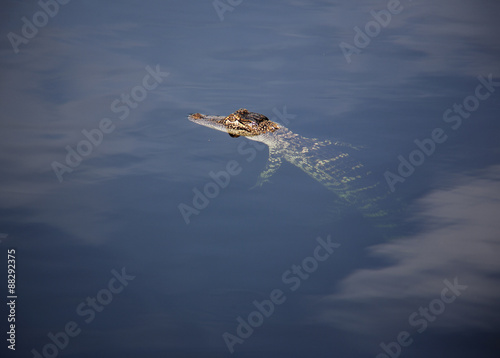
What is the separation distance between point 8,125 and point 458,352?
27.5ft

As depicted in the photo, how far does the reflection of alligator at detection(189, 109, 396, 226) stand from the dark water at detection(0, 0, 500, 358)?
0.78 feet

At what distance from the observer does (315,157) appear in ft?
26.0

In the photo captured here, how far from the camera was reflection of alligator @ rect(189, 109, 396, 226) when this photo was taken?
688cm

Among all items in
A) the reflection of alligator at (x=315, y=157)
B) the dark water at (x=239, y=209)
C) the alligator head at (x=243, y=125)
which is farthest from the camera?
the alligator head at (x=243, y=125)

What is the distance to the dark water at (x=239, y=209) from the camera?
15.3 feet

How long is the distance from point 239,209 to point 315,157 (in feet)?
7.15

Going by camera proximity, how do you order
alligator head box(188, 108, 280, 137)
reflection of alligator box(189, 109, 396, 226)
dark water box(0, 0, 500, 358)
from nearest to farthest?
dark water box(0, 0, 500, 358) < reflection of alligator box(189, 109, 396, 226) < alligator head box(188, 108, 280, 137)

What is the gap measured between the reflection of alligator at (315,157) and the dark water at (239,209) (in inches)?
9.4

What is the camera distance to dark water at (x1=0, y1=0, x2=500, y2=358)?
4664mm

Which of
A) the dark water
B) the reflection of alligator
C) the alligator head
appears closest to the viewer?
the dark water

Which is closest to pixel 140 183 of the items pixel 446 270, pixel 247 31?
pixel 446 270

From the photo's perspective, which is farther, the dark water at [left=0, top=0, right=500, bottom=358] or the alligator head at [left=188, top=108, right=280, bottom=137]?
the alligator head at [left=188, top=108, right=280, bottom=137]

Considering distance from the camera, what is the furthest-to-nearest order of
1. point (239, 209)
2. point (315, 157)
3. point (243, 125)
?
point (243, 125) → point (315, 157) → point (239, 209)

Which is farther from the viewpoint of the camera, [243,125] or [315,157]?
[243,125]
